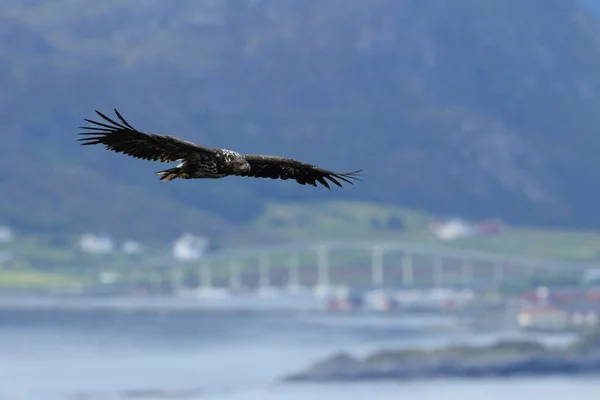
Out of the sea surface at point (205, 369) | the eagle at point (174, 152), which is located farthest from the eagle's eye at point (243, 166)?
the sea surface at point (205, 369)

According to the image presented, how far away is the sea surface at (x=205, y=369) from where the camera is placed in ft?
493

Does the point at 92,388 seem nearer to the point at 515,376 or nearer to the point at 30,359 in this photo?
the point at 30,359

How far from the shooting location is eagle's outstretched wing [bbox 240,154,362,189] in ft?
94.7

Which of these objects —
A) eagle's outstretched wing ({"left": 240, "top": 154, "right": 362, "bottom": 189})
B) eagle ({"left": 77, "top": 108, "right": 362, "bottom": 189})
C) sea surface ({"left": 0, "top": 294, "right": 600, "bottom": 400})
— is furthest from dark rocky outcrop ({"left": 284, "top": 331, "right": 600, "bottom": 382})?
eagle ({"left": 77, "top": 108, "right": 362, "bottom": 189})

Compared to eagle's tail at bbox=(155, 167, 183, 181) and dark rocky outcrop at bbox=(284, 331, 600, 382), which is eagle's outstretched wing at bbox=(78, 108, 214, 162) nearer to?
eagle's tail at bbox=(155, 167, 183, 181)

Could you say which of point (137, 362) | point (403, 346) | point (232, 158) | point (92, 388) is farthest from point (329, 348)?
point (232, 158)

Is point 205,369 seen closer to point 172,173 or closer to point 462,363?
point 462,363

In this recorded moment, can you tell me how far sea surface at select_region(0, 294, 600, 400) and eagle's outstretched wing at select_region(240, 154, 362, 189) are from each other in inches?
4504

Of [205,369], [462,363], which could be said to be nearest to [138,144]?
[205,369]

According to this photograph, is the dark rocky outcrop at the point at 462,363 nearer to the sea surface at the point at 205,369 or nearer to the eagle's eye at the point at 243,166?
the sea surface at the point at 205,369

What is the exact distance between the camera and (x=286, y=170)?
97.7ft

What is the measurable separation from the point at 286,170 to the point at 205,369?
427 ft

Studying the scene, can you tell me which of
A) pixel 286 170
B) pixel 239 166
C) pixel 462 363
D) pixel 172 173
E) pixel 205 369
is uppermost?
pixel 462 363

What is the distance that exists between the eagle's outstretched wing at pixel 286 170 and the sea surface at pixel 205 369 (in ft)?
375
